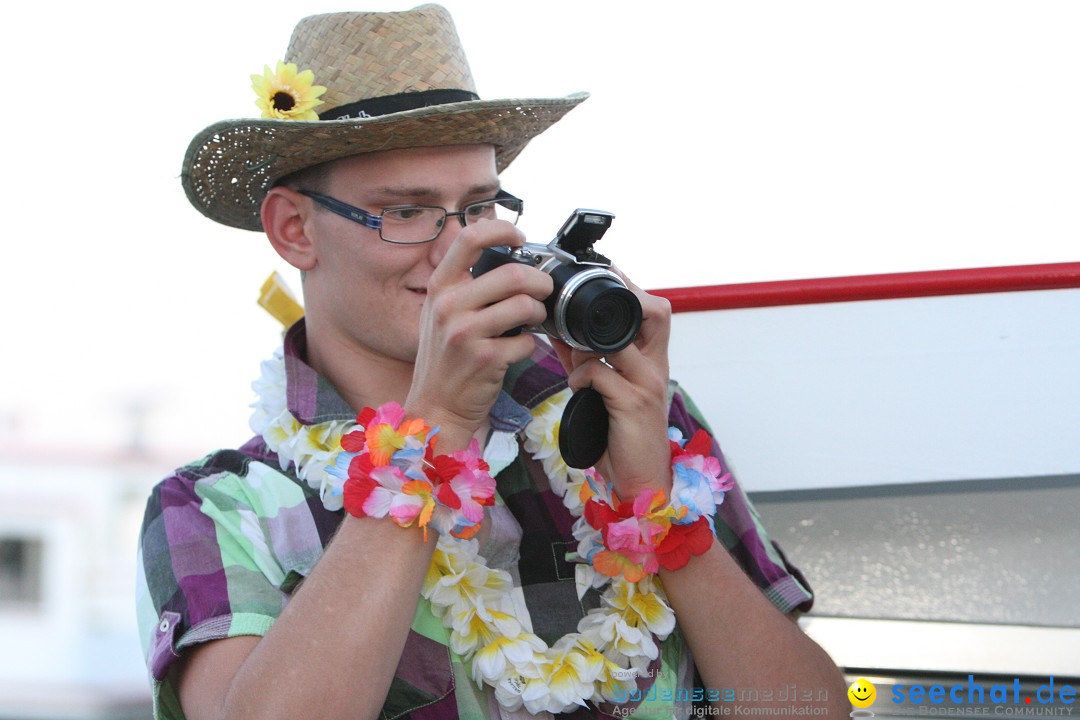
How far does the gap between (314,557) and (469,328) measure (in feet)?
1.46

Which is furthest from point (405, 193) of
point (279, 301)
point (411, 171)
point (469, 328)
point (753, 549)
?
point (753, 549)

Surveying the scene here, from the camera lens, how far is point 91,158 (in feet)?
12.3

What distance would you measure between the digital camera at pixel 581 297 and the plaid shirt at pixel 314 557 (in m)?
0.38

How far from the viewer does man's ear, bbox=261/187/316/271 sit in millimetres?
1721

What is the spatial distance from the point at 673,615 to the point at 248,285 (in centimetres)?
243

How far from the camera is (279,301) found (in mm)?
2029

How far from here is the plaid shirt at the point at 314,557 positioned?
1415 millimetres

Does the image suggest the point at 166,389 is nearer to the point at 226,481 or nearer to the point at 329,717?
the point at 226,481

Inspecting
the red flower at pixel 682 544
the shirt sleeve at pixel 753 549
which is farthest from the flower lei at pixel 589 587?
the shirt sleeve at pixel 753 549

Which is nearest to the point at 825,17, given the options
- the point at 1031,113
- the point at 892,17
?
the point at 892,17

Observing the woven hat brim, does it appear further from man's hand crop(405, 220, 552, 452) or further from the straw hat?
man's hand crop(405, 220, 552, 452)

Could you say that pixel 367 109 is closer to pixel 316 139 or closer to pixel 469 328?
pixel 316 139

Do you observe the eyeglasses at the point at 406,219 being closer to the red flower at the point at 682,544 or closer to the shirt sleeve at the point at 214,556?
the shirt sleeve at the point at 214,556

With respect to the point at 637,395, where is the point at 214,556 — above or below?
below
